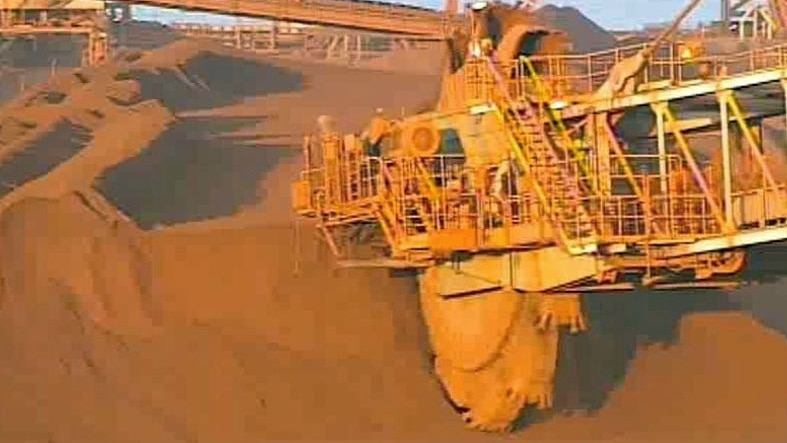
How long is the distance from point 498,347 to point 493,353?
0.60ft

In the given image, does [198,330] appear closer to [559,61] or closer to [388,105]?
[559,61]

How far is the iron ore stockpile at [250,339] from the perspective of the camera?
2966 centimetres

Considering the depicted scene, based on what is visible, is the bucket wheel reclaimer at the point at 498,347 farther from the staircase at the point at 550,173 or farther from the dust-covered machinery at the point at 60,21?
the dust-covered machinery at the point at 60,21

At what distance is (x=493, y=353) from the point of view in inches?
1233

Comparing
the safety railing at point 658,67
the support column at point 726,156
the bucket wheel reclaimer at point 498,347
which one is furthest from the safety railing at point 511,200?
the bucket wheel reclaimer at point 498,347

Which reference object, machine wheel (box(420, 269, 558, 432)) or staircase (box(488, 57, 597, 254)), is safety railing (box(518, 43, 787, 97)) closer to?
staircase (box(488, 57, 597, 254))

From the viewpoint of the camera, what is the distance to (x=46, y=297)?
31406 millimetres

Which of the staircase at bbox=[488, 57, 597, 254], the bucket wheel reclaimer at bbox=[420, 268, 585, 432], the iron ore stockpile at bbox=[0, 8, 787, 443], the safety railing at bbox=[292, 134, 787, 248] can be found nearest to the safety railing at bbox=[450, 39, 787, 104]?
the staircase at bbox=[488, 57, 597, 254]

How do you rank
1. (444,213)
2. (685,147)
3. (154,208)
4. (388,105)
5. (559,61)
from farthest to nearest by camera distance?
(388,105)
(154,208)
(559,61)
(444,213)
(685,147)

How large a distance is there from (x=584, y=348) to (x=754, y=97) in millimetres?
8078

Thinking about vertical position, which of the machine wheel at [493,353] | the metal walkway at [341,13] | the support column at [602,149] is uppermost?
the metal walkway at [341,13]

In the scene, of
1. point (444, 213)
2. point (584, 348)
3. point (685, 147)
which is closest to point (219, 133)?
point (584, 348)

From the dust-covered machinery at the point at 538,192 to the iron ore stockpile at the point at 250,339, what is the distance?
3.21ft

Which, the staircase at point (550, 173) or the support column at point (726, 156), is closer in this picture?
the support column at point (726, 156)
